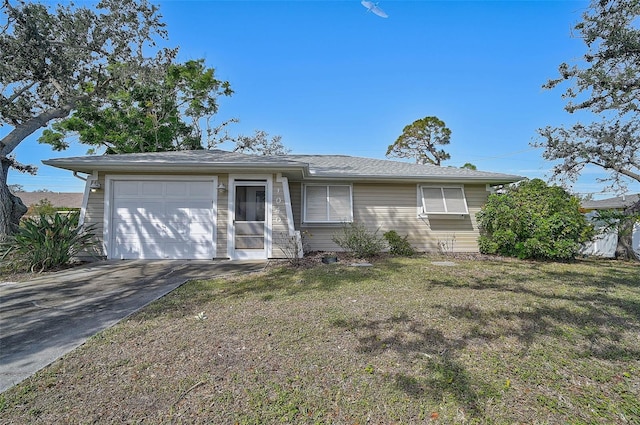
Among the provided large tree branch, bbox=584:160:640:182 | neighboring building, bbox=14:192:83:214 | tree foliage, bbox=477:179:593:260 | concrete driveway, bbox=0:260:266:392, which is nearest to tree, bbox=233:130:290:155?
neighboring building, bbox=14:192:83:214

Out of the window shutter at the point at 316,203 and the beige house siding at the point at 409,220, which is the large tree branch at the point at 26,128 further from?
the beige house siding at the point at 409,220

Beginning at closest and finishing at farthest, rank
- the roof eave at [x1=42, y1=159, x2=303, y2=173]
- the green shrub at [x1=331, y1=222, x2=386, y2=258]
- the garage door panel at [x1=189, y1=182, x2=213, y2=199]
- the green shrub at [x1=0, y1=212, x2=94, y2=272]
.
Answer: the green shrub at [x1=0, y1=212, x2=94, y2=272] → the roof eave at [x1=42, y1=159, x2=303, y2=173] → the garage door panel at [x1=189, y1=182, x2=213, y2=199] → the green shrub at [x1=331, y1=222, x2=386, y2=258]

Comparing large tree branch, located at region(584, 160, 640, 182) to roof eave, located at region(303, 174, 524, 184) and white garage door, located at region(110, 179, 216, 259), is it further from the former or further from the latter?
white garage door, located at region(110, 179, 216, 259)

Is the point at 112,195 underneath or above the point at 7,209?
above

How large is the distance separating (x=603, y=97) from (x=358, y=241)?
920 centimetres

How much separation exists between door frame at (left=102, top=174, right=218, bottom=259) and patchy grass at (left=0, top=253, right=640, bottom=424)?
354cm

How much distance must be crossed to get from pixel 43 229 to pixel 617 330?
993 cm

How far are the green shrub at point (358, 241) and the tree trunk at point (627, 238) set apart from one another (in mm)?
7348

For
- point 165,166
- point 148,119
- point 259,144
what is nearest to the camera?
point 165,166

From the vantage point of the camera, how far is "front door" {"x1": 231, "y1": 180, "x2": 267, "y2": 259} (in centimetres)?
786

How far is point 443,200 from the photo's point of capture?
9.59 metres

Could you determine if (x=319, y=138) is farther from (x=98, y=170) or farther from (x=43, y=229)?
(x=43, y=229)

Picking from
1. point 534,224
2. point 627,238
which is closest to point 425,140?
point 627,238

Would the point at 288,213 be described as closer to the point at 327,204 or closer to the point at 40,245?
the point at 327,204
